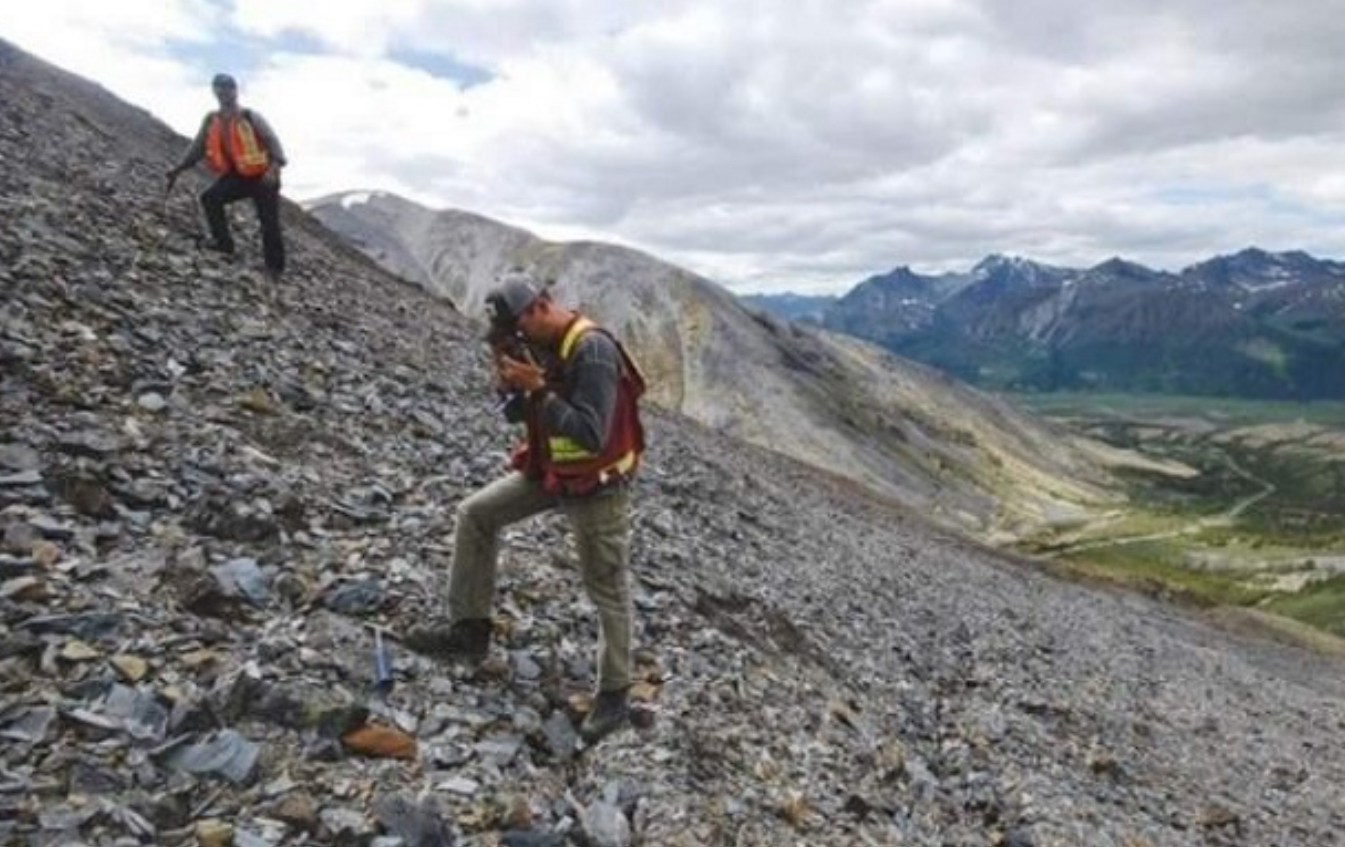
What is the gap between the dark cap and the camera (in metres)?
11.3

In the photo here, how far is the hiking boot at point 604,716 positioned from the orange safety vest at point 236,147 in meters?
17.2

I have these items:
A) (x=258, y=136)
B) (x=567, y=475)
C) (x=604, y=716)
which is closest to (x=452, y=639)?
(x=604, y=716)

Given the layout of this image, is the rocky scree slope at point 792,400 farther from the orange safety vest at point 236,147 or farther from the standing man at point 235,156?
the orange safety vest at point 236,147

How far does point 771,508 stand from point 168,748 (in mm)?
25634

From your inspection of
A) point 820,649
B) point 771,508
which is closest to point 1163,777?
point 820,649

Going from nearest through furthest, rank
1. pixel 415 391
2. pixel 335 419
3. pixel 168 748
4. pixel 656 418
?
pixel 168 748 < pixel 335 419 < pixel 415 391 < pixel 656 418

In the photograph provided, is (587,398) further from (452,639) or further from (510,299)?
(452,639)

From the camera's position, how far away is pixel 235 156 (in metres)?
25.7

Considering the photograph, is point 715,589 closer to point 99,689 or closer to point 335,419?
point 335,419

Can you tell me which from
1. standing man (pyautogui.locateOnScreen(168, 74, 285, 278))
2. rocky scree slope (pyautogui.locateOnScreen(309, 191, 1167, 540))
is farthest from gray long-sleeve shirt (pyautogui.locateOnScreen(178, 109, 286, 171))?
rocky scree slope (pyautogui.locateOnScreen(309, 191, 1167, 540))

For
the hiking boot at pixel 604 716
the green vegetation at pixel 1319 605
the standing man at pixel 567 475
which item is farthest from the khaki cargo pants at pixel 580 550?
the green vegetation at pixel 1319 605

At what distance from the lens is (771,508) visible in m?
34.8

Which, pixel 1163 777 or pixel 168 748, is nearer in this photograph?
pixel 168 748

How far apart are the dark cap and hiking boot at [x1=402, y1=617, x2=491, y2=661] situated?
337 centimetres
